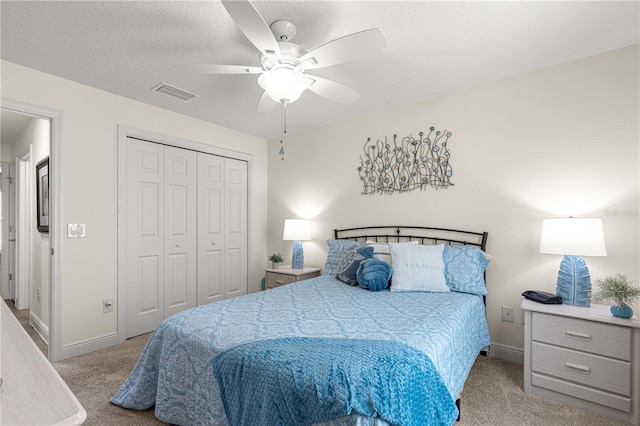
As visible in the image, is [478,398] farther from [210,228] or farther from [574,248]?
[210,228]

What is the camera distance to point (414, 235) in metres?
3.36

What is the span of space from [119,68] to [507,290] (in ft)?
12.5

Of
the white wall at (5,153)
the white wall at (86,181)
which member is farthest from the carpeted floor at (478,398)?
the white wall at (5,153)

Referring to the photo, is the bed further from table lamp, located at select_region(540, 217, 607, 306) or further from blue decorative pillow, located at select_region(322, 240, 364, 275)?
blue decorative pillow, located at select_region(322, 240, 364, 275)

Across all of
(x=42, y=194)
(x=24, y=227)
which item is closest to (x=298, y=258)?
(x=42, y=194)

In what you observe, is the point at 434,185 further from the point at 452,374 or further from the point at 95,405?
the point at 95,405

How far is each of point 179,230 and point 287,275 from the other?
138cm

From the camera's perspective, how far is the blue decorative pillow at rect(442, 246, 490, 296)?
8.58ft

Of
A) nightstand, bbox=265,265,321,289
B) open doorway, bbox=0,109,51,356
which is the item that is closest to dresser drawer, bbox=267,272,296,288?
nightstand, bbox=265,265,321,289

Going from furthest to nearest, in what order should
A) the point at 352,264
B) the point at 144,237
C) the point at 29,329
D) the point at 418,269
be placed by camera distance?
the point at 29,329 < the point at 144,237 < the point at 352,264 < the point at 418,269

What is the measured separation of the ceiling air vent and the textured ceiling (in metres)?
0.08

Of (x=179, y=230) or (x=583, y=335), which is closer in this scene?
(x=583, y=335)

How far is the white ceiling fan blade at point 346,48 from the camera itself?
1645mm

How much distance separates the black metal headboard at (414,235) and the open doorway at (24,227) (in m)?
3.27
